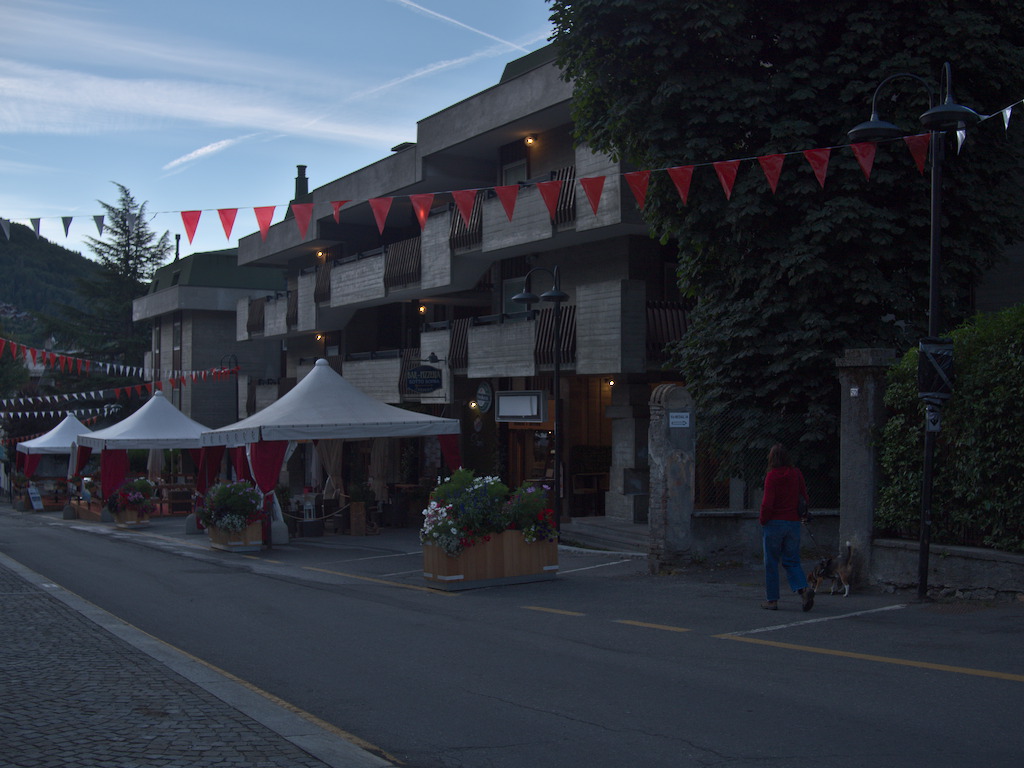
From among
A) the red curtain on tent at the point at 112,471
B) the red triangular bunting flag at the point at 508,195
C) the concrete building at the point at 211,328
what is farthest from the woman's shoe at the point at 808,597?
the concrete building at the point at 211,328

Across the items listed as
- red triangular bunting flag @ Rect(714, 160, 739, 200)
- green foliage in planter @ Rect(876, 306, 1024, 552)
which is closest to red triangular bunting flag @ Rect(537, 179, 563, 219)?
red triangular bunting flag @ Rect(714, 160, 739, 200)

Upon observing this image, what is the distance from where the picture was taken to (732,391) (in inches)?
629

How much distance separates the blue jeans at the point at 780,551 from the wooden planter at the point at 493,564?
4.22 m

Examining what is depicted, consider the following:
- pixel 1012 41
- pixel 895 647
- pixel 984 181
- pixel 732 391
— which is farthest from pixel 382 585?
Result: pixel 1012 41

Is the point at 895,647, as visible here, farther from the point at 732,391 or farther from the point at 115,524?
the point at 115,524

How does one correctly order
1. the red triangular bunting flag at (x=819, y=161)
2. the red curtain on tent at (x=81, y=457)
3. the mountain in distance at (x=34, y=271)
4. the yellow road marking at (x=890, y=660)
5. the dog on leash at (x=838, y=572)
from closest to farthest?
the yellow road marking at (x=890, y=660), the dog on leash at (x=838, y=572), the red triangular bunting flag at (x=819, y=161), the red curtain on tent at (x=81, y=457), the mountain in distance at (x=34, y=271)

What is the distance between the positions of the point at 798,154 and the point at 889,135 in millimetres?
3785

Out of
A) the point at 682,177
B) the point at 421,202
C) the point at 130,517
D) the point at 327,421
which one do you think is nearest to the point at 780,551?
the point at 682,177

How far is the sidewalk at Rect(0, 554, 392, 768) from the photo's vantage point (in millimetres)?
5719

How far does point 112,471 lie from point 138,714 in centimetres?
2681

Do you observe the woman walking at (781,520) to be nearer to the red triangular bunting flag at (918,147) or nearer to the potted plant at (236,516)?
the red triangular bunting flag at (918,147)

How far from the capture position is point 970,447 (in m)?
10.8

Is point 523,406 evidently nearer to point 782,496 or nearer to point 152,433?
point 152,433

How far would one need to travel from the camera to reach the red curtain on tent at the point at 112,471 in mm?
31453
